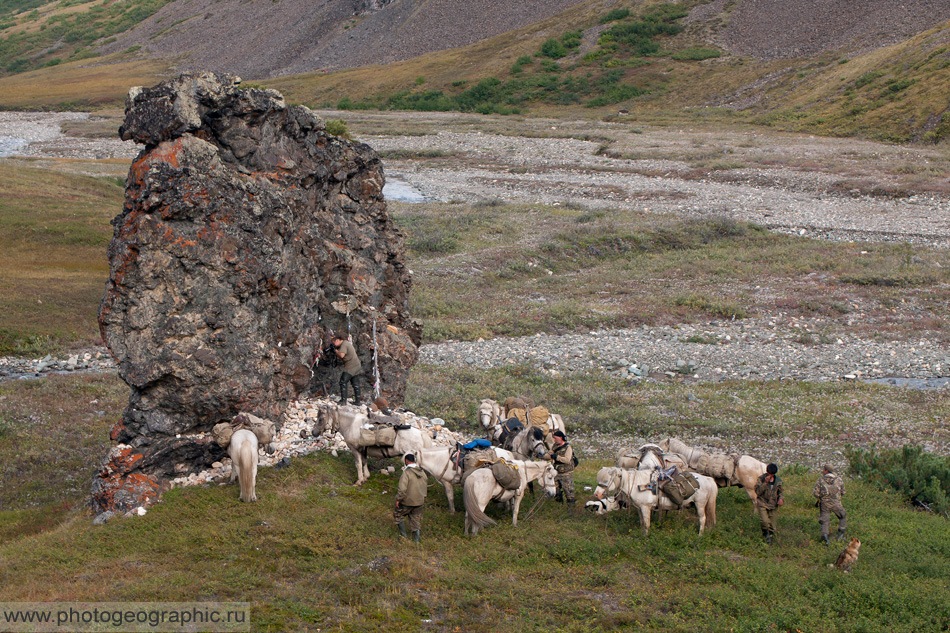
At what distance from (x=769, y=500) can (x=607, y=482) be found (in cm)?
318

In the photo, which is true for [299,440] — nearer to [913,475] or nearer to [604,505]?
[604,505]

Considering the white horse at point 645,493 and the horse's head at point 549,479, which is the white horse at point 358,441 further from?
the white horse at point 645,493

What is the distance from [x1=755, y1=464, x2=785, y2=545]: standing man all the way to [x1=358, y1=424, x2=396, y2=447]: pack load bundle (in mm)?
7674

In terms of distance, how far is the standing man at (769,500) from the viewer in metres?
14.8

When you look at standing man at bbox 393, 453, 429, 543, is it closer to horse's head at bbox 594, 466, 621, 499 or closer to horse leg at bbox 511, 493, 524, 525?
horse leg at bbox 511, 493, 524, 525

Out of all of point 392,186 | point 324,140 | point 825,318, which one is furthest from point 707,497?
point 392,186

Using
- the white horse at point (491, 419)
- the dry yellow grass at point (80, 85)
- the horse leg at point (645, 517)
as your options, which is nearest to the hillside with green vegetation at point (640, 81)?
the dry yellow grass at point (80, 85)

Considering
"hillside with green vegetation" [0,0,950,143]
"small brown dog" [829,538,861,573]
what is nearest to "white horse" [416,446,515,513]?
"small brown dog" [829,538,861,573]

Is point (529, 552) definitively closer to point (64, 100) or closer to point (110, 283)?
point (110, 283)

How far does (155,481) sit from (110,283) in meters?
4.30

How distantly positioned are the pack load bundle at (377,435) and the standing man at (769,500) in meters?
7.67

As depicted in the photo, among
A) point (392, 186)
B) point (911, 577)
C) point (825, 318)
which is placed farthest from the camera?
point (392, 186)

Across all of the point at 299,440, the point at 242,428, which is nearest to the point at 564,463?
the point at 299,440

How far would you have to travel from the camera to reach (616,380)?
3086cm
